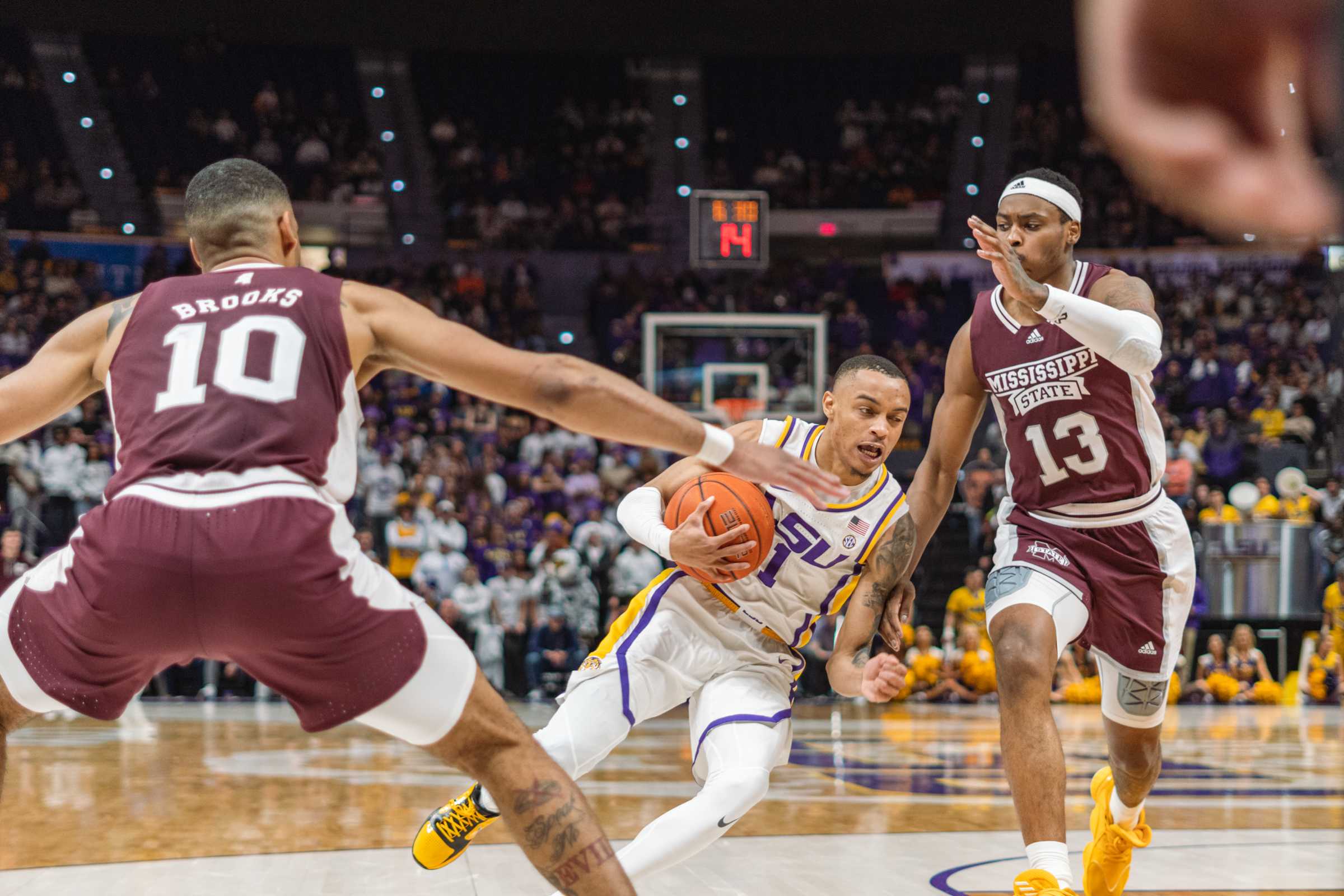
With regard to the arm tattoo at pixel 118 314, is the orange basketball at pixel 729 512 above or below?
below

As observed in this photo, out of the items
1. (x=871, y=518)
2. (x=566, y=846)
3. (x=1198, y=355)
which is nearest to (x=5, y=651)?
(x=566, y=846)

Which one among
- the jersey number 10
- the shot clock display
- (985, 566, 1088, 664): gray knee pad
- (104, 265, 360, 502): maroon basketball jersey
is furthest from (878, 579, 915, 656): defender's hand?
the shot clock display

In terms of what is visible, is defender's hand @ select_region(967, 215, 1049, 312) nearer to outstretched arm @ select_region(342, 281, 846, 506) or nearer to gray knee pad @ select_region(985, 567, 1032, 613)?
gray knee pad @ select_region(985, 567, 1032, 613)

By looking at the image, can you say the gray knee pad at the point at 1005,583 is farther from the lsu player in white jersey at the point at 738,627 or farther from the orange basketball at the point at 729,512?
the orange basketball at the point at 729,512

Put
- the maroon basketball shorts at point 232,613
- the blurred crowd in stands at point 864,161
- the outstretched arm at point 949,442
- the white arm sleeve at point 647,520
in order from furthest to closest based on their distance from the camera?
1. the blurred crowd in stands at point 864,161
2. the outstretched arm at point 949,442
3. the white arm sleeve at point 647,520
4. the maroon basketball shorts at point 232,613

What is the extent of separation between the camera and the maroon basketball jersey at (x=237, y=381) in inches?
120

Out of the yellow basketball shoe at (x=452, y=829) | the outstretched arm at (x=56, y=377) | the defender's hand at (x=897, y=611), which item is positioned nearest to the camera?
the outstretched arm at (x=56, y=377)

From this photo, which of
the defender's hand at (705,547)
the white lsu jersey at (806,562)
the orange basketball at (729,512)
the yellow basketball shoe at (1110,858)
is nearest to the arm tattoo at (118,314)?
the defender's hand at (705,547)

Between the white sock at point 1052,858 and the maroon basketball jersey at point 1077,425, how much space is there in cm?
125

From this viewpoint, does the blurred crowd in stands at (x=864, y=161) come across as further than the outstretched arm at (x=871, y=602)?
Yes

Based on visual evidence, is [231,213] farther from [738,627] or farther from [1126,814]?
[1126,814]

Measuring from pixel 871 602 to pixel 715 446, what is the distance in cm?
163

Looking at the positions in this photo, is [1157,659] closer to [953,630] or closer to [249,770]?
[249,770]

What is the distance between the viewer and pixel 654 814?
6.73 m
